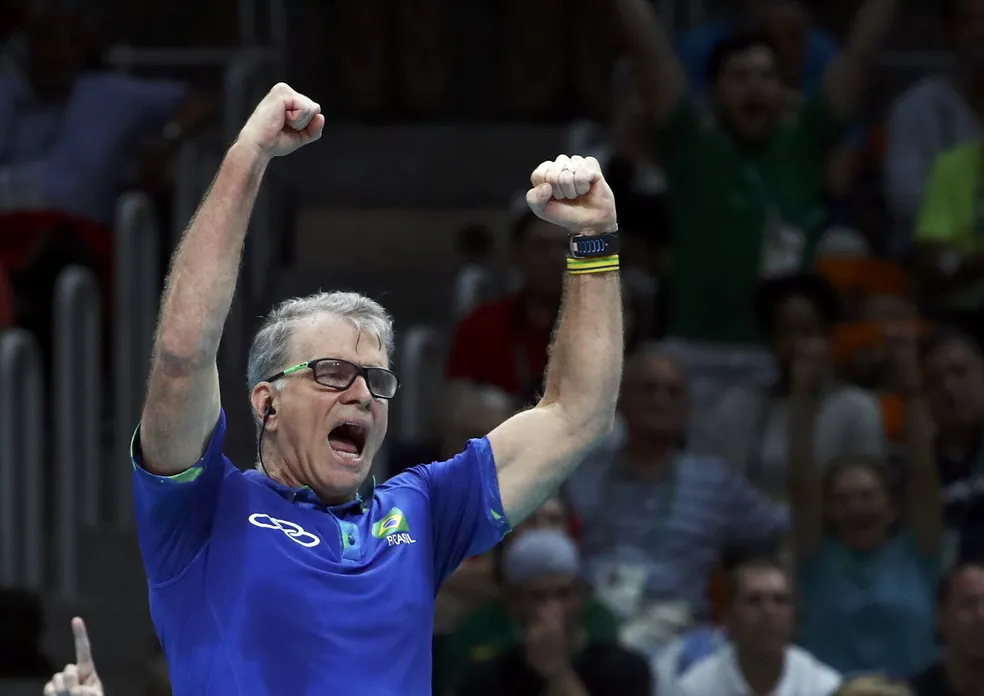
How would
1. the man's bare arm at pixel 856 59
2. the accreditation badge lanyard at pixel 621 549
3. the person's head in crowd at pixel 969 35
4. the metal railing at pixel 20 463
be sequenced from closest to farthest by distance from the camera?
1. the accreditation badge lanyard at pixel 621 549
2. the metal railing at pixel 20 463
3. the man's bare arm at pixel 856 59
4. the person's head in crowd at pixel 969 35

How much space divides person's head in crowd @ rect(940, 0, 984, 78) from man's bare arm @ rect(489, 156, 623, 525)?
14.1 feet

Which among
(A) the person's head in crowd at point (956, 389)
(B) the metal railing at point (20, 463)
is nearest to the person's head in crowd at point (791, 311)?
(A) the person's head in crowd at point (956, 389)

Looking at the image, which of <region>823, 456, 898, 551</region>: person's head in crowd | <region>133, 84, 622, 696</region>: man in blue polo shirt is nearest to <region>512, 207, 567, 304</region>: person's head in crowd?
<region>823, 456, 898, 551</region>: person's head in crowd

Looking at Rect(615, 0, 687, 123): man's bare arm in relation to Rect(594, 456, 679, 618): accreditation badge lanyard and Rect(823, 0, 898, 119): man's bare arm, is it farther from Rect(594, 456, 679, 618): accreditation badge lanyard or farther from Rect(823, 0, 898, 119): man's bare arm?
Rect(594, 456, 679, 618): accreditation badge lanyard

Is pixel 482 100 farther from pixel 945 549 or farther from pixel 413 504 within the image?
pixel 413 504

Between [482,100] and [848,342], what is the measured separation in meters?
3.44

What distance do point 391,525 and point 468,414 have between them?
109 inches

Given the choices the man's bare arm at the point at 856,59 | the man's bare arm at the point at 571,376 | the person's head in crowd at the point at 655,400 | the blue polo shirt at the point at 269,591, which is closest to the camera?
the blue polo shirt at the point at 269,591

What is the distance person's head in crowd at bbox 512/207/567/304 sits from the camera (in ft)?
22.7

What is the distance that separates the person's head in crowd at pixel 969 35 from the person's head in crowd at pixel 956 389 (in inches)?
59.0

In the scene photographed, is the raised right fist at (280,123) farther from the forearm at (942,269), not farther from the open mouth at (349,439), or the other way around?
the forearm at (942,269)

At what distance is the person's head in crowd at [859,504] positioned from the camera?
20.8 feet

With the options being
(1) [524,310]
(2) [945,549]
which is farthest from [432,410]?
(2) [945,549]

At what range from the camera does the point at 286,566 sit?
338 cm
